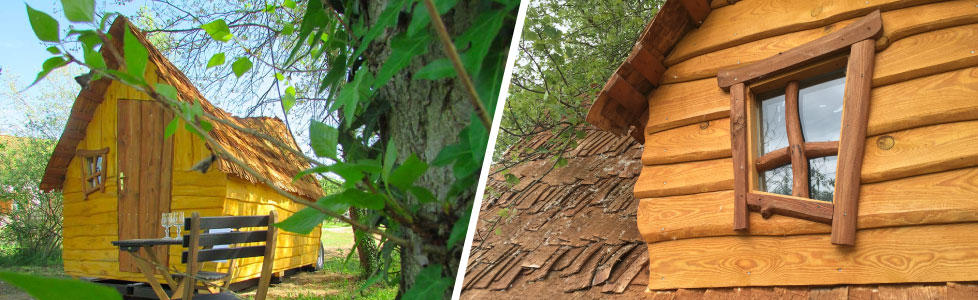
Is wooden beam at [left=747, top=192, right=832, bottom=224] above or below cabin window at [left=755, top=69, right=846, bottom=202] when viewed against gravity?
below

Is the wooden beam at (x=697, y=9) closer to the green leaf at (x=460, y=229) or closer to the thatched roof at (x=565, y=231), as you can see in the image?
the thatched roof at (x=565, y=231)

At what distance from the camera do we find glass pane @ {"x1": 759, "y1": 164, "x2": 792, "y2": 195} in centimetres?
102

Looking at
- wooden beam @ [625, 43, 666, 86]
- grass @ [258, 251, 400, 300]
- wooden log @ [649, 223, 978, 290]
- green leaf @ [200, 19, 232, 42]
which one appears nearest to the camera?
green leaf @ [200, 19, 232, 42]

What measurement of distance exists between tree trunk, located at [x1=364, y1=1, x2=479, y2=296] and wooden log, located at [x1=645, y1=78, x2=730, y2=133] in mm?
899

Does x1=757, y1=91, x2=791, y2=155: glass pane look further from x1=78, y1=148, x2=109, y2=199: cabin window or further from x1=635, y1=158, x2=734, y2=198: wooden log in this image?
x1=78, y1=148, x2=109, y2=199: cabin window

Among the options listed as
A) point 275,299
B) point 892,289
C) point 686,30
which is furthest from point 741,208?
point 275,299

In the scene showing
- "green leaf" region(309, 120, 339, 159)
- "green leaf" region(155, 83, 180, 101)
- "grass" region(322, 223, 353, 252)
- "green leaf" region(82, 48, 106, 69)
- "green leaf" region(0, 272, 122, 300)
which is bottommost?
"grass" region(322, 223, 353, 252)

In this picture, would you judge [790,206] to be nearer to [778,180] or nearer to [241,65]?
[778,180]

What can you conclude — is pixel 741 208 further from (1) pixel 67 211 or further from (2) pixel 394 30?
(1) pixel 67 211

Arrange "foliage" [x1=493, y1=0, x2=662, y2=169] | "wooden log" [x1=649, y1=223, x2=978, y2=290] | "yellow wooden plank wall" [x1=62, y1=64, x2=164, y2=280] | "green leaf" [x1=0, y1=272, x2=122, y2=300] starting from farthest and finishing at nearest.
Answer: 1. "yellow wooden plank wall" [x1=62, y1=64, x2=164, y2=280]
2. "foliage" [x1=493, y1=0, x2=662, y2=169]
3. "wooden log" [x1=649, y1=223, x2=978, y2=290]
4. "green leaf" [x1=0, y1=272, x2=122, y2=300]

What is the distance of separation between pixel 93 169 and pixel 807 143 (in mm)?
6223

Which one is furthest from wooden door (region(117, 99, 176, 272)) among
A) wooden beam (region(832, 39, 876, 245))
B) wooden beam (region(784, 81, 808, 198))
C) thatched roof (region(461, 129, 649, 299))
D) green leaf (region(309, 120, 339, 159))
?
green leaf (region(309, 120, 339, 159))

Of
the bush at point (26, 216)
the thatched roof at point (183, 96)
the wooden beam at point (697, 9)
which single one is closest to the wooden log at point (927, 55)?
the wooden beam at point (697, 9)

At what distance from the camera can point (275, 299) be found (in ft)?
16.4
